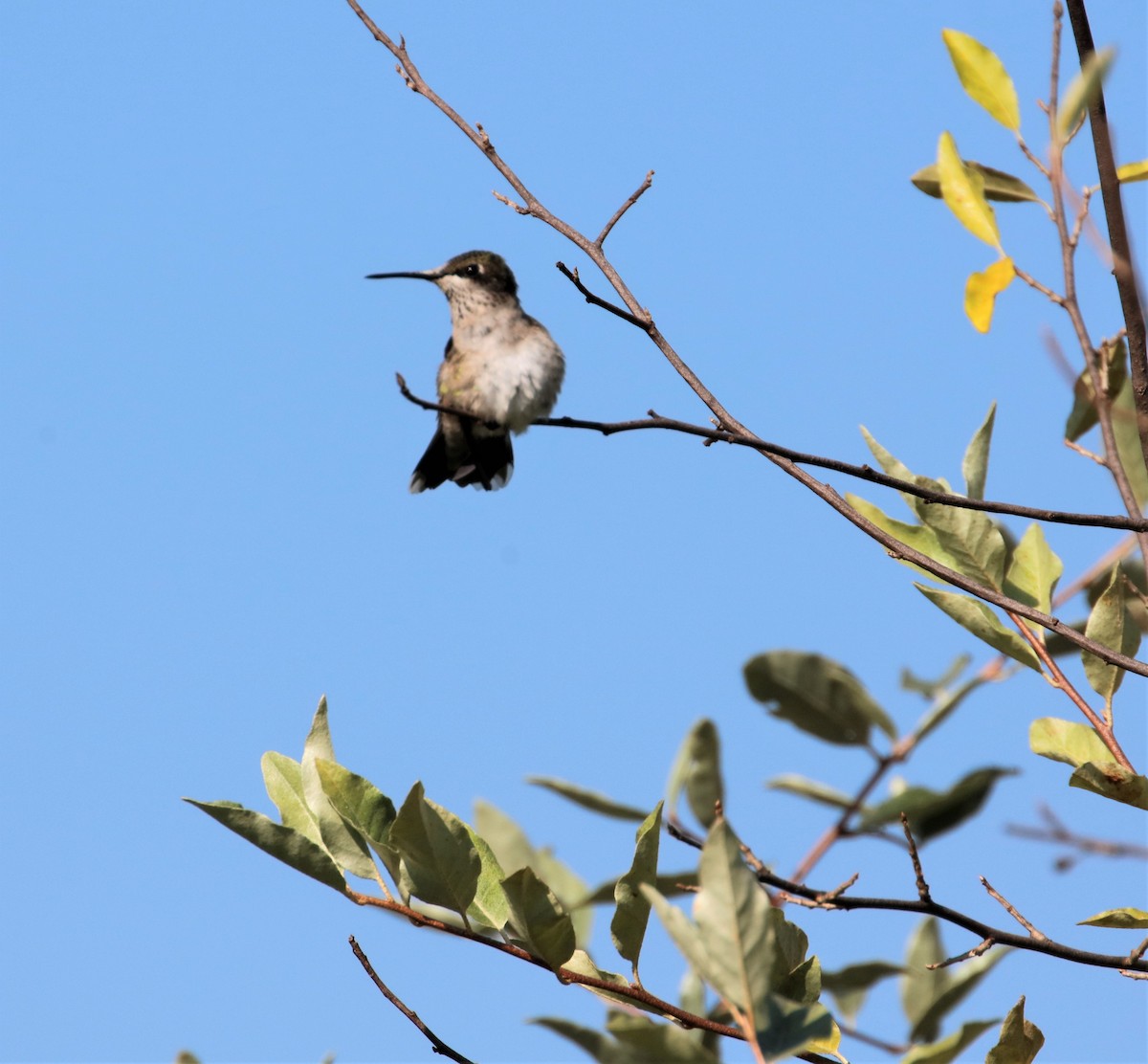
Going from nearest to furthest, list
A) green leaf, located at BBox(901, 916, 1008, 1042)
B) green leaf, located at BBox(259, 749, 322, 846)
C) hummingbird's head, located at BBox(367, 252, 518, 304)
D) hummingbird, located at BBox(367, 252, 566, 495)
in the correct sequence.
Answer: green leaf, located at BBox(259, 749, 322, 846) < green leaf, located at BBox(901, 916, 1008, 1042) < hummingbird, located at BBox(367, 252, 566, 495) < hummingbird's head, located at BBox(367, 252, 518, 304)

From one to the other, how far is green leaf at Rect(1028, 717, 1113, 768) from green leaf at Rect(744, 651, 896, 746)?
1.39 meters

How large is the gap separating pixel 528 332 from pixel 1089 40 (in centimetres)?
374

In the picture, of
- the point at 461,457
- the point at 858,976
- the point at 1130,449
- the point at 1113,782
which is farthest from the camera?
the point at 461,457

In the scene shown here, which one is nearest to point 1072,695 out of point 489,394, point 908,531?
point 908,531

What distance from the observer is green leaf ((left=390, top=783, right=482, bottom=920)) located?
6.72ft

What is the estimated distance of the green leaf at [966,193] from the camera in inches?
108

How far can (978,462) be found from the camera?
274 cm

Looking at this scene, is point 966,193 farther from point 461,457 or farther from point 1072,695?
point 461,457

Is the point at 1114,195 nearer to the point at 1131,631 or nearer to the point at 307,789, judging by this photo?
the point at 1131,631

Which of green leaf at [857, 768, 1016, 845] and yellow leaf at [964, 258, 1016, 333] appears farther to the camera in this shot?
green leaf at [857, 768, 1016, 845]

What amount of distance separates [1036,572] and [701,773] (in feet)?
4.09

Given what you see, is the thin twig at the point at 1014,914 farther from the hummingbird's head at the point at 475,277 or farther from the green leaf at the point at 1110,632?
the hummingbird's head at the point at 475,277

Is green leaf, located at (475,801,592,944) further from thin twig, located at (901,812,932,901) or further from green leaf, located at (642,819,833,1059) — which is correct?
green leaf, located at (642,819,833,1059)

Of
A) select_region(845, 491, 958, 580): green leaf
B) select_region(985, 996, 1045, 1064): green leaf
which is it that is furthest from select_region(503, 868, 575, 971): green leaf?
select_region(845, 491, 958, 580): green leaf
